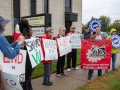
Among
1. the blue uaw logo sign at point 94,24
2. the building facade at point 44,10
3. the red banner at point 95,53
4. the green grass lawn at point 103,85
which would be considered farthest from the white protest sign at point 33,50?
the building facade at point 44,10

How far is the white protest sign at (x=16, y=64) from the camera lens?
2.11m

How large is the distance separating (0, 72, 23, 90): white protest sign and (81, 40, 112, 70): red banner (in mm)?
3034

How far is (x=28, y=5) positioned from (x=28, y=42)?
10866mm

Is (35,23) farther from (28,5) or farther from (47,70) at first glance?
(28,5)

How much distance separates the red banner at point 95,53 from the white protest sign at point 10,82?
3.03m

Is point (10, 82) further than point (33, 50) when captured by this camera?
No

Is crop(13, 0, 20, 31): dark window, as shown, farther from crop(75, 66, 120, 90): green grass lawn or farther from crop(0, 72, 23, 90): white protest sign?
crop(0, 72, 23, 90): white protest sign

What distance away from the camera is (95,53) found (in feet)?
15.0

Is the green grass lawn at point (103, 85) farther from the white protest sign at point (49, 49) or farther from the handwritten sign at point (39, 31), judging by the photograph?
the handwritten sign at point (39, 31)

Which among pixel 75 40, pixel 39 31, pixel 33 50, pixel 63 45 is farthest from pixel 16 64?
pixel 39 31

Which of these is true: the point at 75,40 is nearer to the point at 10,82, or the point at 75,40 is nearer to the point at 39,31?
the point at 39,31

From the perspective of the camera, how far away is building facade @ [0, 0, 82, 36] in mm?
11216

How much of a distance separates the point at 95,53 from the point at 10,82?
132 inches

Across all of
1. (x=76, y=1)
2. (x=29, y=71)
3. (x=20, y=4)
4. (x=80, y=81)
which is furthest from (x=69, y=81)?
(x=76, y=1)
